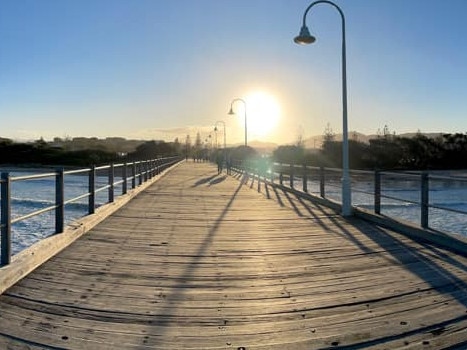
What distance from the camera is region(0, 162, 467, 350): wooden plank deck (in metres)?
4.23

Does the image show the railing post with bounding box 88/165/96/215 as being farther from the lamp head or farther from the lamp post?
the lamp head

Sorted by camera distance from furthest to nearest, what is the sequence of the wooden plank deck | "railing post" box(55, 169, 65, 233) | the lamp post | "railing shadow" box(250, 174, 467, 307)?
the lamp post
"railing post" box(55, 169, 65, 233)
"railing shadow" box(250, 174, 467, 307)
the wooden plank deck

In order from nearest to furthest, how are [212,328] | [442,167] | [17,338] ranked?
[17,338], [212,328], [442,167]

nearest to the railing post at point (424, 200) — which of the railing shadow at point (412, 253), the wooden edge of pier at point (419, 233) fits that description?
the wooden edge of pier at point (419, 233)

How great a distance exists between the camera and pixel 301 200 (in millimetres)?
16562

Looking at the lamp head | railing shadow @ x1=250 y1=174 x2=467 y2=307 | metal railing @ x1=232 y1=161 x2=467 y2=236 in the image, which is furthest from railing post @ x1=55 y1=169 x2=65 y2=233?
the lamp head

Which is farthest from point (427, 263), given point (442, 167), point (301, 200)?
point (442, 167)

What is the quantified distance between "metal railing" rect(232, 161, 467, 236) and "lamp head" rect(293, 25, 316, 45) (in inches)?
143

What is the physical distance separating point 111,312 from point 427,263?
4.17 meters

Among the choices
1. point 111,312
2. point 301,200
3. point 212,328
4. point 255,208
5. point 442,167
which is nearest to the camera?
point 212,328

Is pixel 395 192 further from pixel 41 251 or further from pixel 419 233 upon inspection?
pixel 41 251

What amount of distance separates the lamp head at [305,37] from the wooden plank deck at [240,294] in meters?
6.31

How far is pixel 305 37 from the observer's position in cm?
1374

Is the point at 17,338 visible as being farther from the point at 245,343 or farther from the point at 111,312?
the point at 245,343
